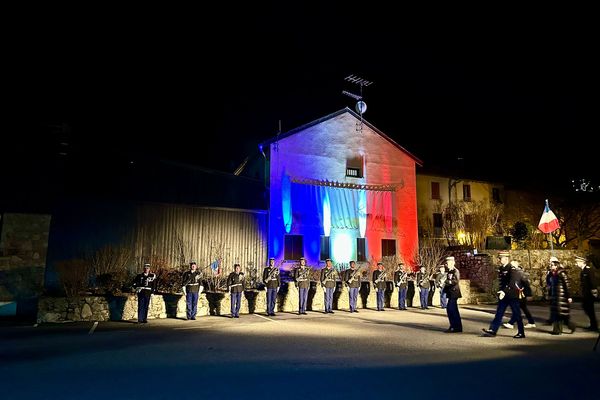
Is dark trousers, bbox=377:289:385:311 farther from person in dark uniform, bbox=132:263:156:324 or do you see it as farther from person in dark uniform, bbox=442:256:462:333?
person in dark uniform, bbox=132:263:156:324

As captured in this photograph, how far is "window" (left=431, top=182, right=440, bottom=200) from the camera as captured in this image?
32.8 metres

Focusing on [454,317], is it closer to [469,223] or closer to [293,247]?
[293,247]

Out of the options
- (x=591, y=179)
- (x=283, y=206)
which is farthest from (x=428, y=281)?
(x=591, y=179)

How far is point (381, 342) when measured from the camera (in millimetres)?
9445

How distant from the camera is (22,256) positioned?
14352 mm

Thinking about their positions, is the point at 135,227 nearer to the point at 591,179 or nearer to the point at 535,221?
the point at 535,221

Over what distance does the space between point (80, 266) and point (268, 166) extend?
12208 millimetres

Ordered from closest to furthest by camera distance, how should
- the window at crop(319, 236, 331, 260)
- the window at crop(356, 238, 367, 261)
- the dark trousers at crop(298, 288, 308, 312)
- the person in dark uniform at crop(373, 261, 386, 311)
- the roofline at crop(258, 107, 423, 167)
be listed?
the dark trousers at crop(298, 288, 308, 312)
the person in dark uniform at crop(373, 261, 386, 311)
the roofline at crop(258, 107, 423, 167)
the window at crop(319, 236, 331, 260)
the window at crop(356, 238, 367, 261)

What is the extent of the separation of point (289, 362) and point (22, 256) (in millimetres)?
12095

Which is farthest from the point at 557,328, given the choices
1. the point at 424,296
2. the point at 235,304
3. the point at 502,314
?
the point at 235,304

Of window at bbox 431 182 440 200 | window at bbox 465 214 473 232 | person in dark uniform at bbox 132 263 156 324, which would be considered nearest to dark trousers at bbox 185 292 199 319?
person in dark uniform at bbox 132 263 156 324

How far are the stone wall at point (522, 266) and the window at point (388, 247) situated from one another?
4.11 m

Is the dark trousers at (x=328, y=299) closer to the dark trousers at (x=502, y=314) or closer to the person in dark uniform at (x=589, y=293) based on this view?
the dark trousers at (x=502, y=314)

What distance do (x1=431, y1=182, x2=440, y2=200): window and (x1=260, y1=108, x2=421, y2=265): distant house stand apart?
580 cm
